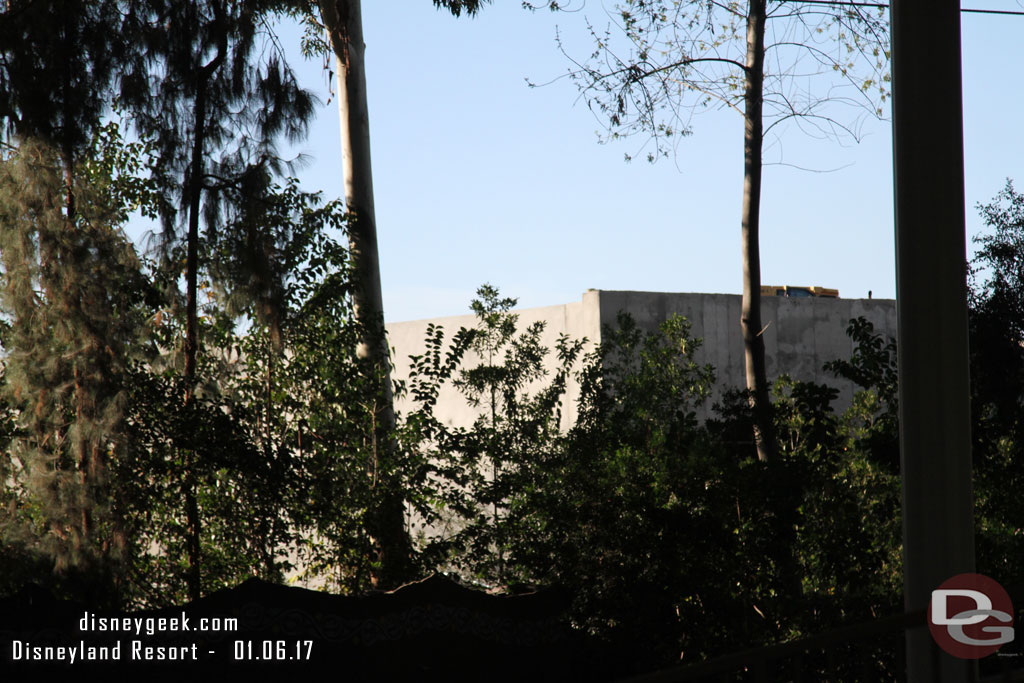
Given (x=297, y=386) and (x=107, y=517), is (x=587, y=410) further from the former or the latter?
(x=107, y=517)

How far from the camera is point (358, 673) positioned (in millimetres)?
6145

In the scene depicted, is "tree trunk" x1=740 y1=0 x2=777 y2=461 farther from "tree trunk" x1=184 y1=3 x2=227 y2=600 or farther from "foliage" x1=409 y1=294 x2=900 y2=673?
"tree trunk" x1=184 y1=3 x2=227 y2=600

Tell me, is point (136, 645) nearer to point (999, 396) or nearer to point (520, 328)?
point (999, 396)

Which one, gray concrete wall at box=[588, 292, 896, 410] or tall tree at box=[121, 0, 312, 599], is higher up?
tall tree at box=[121, 0, 312, 599]

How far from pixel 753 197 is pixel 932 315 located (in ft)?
18.6

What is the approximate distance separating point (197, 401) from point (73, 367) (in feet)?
2.57

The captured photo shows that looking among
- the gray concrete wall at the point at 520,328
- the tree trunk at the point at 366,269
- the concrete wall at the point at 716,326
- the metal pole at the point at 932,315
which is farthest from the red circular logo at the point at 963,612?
the concrete wall at the point at 716,326

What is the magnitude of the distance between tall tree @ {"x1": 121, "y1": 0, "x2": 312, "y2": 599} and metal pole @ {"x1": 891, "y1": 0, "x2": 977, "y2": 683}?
4820mm

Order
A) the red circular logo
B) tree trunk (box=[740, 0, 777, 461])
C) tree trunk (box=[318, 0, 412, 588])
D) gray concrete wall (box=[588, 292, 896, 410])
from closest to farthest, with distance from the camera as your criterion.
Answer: the red circular logo → tree trunk (box=[318, 0, 412, 588]) → tree trunk (box=[740, 0, 777, 461]) → gray concrete wall (box=[588, 292, 896, 410])

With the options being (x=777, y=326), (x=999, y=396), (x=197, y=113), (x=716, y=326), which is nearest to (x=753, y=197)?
(x=999, y=396)

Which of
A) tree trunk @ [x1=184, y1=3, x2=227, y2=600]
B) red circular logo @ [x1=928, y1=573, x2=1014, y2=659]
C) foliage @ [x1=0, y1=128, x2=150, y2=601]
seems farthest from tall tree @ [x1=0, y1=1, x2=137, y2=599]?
red circular logo @ [x1=928, y1=573, x2=1014, y2=659]

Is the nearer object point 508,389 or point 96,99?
point 96,99

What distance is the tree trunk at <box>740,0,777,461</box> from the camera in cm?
856

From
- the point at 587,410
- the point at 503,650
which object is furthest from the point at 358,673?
the point at 587,410
